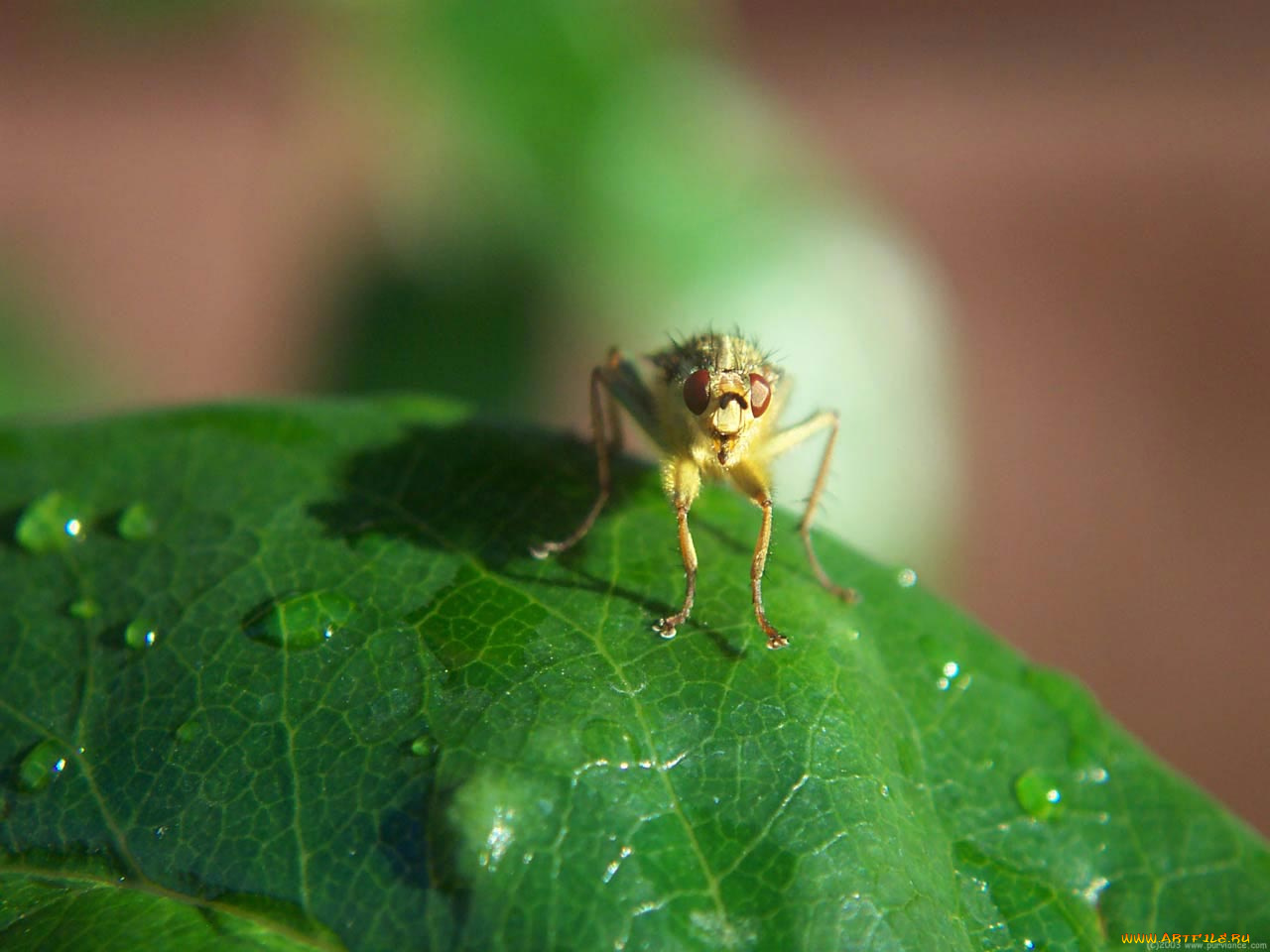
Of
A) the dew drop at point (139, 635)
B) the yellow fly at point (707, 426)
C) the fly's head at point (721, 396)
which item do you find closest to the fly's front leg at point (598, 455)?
the yellow fly at point (707, 426)

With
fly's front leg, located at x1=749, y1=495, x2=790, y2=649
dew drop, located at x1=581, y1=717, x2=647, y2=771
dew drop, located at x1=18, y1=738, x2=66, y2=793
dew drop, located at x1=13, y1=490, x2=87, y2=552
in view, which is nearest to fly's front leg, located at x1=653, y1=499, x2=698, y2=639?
fly's front leg, located at x1=749, y1=495, x2=790, y2=649

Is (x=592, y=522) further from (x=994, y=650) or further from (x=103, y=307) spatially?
(x=103, y=307)

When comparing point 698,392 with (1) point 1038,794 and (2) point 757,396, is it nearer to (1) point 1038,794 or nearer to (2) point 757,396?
(2) point 757,396

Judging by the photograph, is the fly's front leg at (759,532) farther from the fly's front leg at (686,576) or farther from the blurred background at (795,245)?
the blurred background at (795,245)

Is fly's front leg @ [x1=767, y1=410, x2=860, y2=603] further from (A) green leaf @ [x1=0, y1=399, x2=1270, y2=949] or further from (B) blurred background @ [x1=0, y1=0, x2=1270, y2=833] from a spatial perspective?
(B) blurred background @ [x1=0, y1=0, x2=1270, y2=833]

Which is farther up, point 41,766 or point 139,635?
point 139,635

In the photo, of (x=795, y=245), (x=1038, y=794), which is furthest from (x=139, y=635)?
(x=795, y=245)

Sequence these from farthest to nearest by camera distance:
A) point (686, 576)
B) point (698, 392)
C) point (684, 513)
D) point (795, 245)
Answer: point (795, 245) → point (698, 392) → point (684, 513) → point (686, 576)
